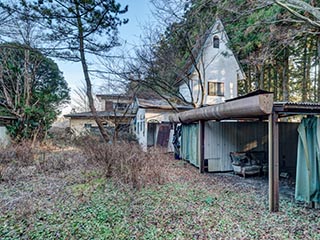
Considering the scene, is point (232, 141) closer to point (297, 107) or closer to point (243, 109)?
point (243, 109)

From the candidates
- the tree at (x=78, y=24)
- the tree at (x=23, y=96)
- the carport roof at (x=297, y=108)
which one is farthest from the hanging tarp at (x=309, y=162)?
the tree at (x=23, y=96)

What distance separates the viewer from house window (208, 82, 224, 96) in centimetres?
1543

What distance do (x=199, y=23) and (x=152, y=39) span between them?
2.58 m

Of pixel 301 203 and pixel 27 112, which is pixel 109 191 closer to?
pixel 301 203

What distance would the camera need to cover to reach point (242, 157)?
7.76 metres

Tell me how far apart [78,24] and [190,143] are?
7529 mm

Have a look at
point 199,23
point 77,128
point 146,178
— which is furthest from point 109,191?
point 77,128

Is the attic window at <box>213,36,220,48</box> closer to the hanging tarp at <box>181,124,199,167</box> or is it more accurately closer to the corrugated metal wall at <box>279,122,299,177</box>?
the hanging tarp at <box>181,124,199,167</box>

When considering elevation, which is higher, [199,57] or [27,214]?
[199,57]

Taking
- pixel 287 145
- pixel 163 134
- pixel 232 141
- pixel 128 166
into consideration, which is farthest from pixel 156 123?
pixel 128 166

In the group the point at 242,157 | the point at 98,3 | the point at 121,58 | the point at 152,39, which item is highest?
the point at 98,3

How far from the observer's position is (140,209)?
440cm

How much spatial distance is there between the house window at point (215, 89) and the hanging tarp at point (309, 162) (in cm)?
1070

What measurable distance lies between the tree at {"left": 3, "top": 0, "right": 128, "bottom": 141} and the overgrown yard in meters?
6.35
